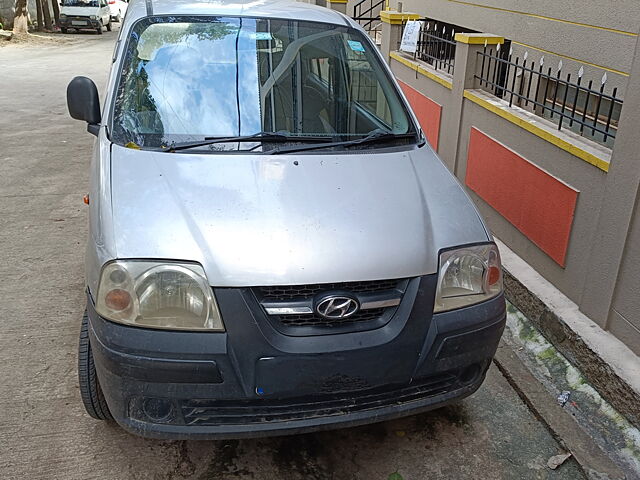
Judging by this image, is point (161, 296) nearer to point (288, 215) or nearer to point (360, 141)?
point (288, 215)

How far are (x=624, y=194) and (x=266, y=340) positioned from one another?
2.23 m

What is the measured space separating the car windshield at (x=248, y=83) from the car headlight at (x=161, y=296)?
2.89 ft

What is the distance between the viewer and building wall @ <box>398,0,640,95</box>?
5.24 meters

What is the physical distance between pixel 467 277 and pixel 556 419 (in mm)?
1137

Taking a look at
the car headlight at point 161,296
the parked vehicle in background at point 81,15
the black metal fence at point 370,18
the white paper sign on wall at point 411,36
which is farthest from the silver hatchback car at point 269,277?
the parked vehicle in background at point 81,15

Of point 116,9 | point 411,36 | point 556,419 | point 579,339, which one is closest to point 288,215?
point 556,419

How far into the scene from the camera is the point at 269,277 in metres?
2.26

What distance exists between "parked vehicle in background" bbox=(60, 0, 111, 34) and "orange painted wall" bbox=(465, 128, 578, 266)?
2453 centimetres

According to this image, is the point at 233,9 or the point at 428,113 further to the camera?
the point at 428,113

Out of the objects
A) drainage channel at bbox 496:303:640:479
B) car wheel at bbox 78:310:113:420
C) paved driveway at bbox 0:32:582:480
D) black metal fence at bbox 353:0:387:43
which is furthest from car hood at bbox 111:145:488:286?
black metal fence at bbox 353:0:387:43

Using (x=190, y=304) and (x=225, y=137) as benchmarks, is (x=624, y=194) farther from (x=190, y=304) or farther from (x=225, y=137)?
(x=190, y=304)

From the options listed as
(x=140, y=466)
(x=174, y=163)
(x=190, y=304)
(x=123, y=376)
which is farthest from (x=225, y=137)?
(x=140, y=466)

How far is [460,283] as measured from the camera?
2.57 metres

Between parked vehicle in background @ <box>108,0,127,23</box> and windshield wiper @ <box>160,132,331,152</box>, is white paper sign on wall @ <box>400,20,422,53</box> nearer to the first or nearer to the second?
windshield wiper @ <box>160,132,331,152</box>
